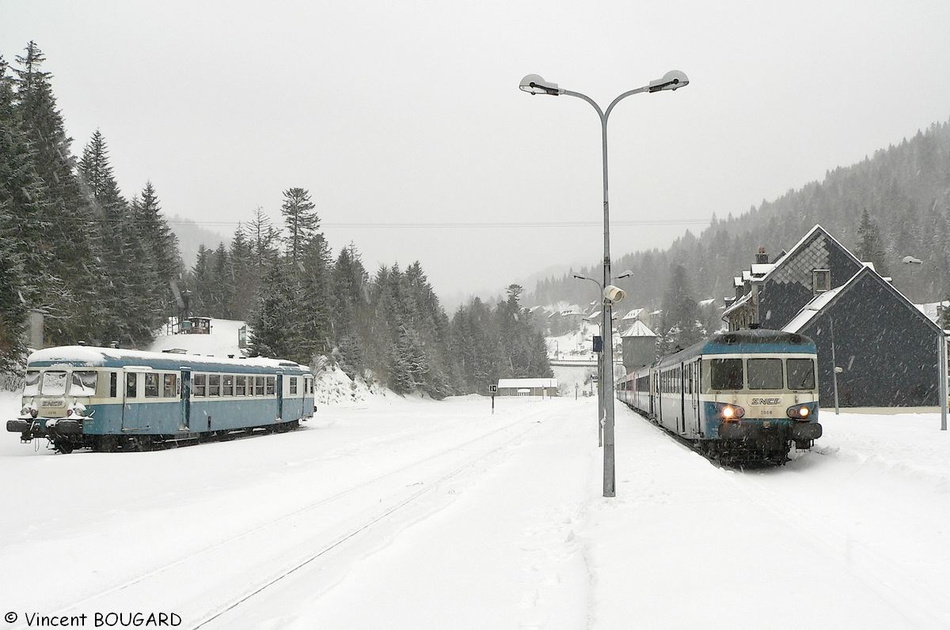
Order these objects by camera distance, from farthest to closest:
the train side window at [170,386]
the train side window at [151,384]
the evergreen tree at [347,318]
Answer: the evergreen tree at [347,318]
the train side window at [170,386]
the train side window at [151,384]

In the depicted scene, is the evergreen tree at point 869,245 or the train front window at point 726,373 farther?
the evergreen tree at point 869,245

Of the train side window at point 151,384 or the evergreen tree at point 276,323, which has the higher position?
the evergreen tree at point 276,323

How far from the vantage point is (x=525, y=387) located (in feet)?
403

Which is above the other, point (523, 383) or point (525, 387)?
point (523, 383)

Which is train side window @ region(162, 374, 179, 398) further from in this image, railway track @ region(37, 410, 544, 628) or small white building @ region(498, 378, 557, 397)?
small white building @ region(498, 378, 557, 397)

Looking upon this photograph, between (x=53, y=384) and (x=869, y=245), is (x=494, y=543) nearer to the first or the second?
(x=53, y=384)

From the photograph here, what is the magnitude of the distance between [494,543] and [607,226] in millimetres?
6776

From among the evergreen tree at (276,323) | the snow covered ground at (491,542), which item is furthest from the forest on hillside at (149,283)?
the snow covered ground at (491,542)

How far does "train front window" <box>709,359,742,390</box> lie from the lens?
17.8m

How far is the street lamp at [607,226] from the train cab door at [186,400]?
59.4ft

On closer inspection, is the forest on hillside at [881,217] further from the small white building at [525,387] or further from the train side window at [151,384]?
the train side window at [151,384]

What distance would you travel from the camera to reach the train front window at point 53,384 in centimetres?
2198

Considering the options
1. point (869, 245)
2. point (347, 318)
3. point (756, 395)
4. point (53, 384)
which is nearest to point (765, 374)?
point (756, 395)

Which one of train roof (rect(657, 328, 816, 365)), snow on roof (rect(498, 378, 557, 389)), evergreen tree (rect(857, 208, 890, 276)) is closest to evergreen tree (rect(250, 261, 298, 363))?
train roof (rect(657, 328, 816, 365))
